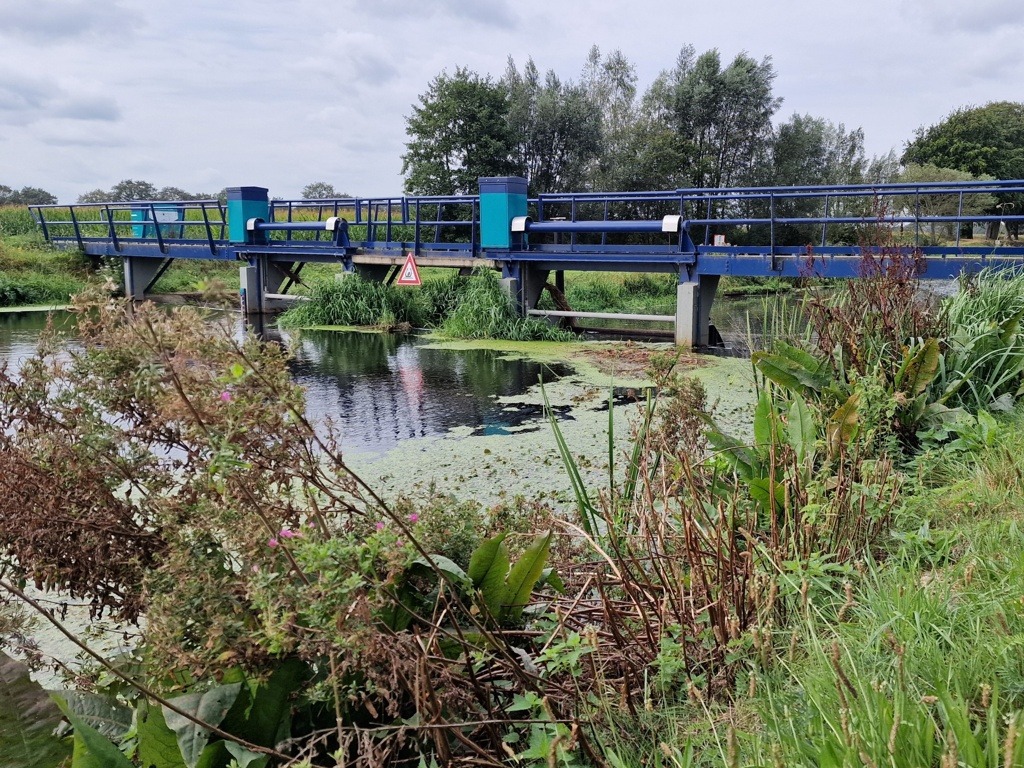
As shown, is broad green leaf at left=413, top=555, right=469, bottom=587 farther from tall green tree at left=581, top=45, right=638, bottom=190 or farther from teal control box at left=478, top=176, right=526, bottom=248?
Result: tall green tree at left=581, top=45, right=638, bottom=190

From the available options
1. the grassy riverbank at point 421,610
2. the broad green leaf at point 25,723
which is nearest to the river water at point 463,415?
the grassy riverbank at point 421,610

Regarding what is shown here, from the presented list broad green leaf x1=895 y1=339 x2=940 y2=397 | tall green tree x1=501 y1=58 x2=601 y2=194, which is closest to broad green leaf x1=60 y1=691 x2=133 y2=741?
broad green leaf x1=895 y1=339 x2=940 y2=397

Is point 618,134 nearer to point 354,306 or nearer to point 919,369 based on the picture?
point 354,306

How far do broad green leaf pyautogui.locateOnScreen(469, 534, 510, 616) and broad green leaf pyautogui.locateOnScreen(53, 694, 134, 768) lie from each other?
718mm

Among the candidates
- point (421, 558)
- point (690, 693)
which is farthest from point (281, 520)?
point (690, 693)

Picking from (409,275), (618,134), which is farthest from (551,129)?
(409,275)

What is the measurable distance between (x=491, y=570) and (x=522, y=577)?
8 cm

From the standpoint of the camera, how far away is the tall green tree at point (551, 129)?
91.2 ft

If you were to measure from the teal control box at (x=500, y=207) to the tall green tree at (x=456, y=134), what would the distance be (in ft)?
48.3

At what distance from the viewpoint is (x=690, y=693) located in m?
1.61

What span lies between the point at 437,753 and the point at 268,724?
0.31m

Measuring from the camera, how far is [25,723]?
153 centimetres

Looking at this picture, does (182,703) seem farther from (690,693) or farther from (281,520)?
(690,693)

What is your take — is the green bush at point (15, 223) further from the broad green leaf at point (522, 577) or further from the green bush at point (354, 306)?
the broad green leaf at point (522, 577)
